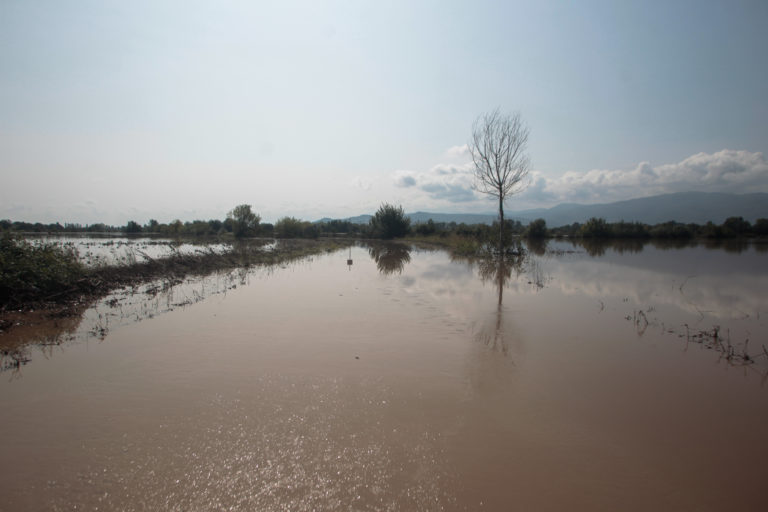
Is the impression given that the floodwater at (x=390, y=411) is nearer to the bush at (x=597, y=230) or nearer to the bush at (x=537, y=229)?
the bush at (x=537, y=229)

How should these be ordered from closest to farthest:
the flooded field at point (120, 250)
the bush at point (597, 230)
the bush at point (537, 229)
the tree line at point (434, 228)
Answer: the flooded field at point (120, 250) → the tree line at point (434, 228) → the bush at point (597, 230) → the bush at point (537, 229)

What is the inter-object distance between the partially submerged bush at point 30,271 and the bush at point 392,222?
117 ft

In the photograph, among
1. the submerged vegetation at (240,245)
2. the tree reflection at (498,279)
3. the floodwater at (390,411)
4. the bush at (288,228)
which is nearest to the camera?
the floodwater at (390,411)

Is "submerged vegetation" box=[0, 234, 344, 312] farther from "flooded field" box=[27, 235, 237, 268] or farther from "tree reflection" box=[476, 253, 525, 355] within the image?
"tree reflection" box=[476, 253, 525, 355]

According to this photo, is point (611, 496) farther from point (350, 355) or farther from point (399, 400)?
point (350, 355)

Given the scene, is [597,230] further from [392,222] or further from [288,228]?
[288,228]

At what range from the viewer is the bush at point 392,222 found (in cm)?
4400

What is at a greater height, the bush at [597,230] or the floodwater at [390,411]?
the bush at [597,230]

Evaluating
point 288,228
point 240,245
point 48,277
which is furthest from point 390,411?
point 288,228

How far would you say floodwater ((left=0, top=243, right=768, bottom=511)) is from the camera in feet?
8.67

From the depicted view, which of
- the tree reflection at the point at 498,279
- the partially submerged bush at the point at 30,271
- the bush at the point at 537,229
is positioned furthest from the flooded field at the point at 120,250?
the bush at the point at 537,229

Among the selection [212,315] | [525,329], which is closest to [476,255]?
[525,329]

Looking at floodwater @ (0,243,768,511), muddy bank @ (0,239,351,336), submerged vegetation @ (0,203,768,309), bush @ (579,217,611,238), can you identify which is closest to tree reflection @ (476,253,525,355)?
floodwater @ (0,243,768,511)

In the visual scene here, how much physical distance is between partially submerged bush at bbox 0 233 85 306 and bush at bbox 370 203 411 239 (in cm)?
3562
